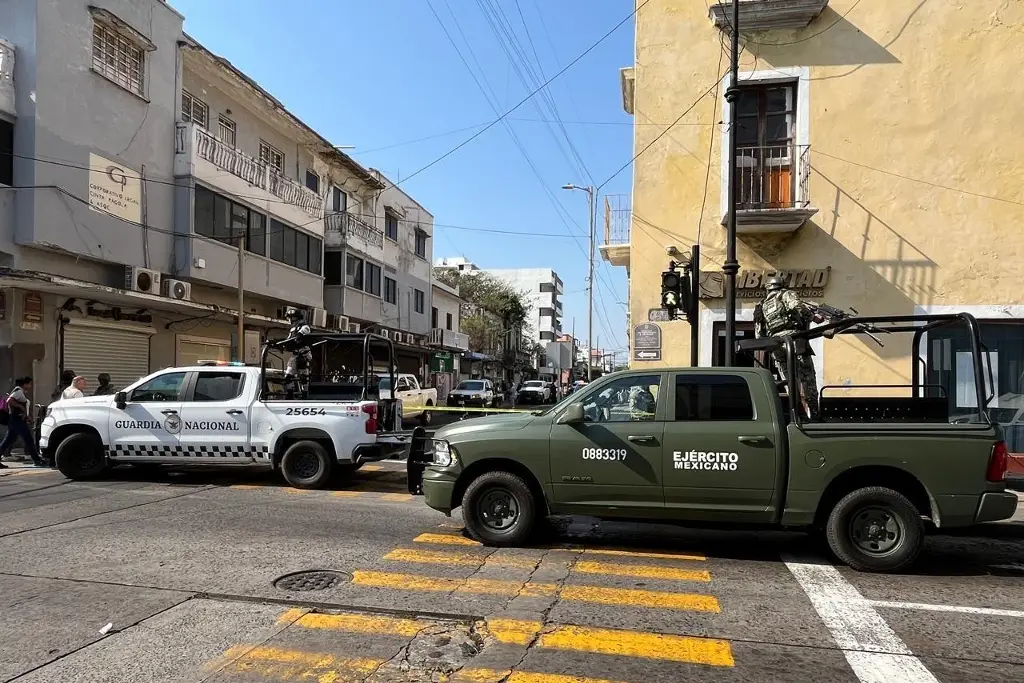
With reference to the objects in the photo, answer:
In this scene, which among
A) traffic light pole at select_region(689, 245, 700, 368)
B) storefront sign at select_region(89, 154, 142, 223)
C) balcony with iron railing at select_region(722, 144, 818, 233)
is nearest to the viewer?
traffic light pole at select_region(689, 245, 700, 368)

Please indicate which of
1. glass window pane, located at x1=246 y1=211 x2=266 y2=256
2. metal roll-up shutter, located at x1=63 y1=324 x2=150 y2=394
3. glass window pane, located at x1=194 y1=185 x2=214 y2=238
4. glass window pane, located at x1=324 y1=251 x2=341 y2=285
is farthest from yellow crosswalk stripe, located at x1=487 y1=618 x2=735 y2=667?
glass window pane, located at x1=324 y1=251 x2=341 y2=285

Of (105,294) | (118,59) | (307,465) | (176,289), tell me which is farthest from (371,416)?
(118,59)

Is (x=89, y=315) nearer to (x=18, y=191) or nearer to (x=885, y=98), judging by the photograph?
(x=18, y=191)

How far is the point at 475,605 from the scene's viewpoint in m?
5.04

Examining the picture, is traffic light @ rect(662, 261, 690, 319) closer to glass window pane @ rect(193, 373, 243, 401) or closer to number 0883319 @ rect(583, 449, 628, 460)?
number 0883319 @ rect(583, 449, 628, 460)

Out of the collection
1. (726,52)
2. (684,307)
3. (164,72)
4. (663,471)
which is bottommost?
(663,471)

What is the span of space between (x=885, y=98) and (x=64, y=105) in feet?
54.5

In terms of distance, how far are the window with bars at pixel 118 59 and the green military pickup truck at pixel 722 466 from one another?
14.8m

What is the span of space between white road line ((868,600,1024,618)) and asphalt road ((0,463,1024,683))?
0.02 m

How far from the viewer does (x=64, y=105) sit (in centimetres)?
1511

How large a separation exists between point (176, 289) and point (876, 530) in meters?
16.6

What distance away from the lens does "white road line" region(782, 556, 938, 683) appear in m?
3.96

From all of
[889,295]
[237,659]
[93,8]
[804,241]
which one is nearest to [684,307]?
[804,241]

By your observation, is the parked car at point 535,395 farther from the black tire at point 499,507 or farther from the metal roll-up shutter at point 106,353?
the black tire at point 499,507
